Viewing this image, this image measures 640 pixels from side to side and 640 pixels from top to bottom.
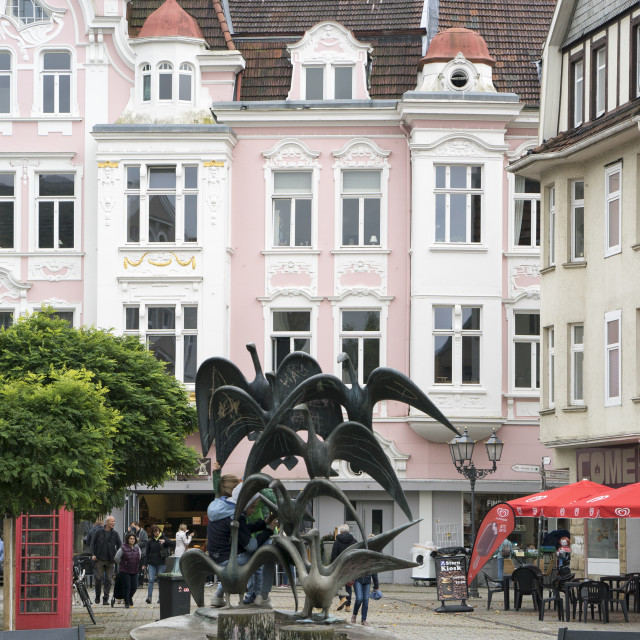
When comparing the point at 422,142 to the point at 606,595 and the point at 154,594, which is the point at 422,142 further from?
the point at 606,595

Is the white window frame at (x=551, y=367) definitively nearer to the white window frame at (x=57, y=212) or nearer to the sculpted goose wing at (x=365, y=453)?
the white window frame at (x=57, y=212)

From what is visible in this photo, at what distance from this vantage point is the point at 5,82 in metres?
39.1

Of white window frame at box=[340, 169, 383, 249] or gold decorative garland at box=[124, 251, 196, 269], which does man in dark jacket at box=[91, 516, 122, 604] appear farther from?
white window frame at box=[340, 169, 383, 249]

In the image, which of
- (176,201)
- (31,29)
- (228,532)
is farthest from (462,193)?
(228,532)

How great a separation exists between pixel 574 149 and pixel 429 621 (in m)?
11.1

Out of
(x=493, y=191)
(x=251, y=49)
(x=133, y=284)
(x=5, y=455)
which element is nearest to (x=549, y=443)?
(x=493, y=191)

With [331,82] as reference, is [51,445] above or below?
below

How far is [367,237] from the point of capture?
39.3m

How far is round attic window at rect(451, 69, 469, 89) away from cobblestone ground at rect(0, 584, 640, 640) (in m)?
13.6

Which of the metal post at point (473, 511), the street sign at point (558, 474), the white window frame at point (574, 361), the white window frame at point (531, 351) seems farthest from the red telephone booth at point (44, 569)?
the white window frame at point (531, 351)

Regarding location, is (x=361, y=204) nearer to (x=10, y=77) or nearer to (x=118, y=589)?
(x=10, y=77)

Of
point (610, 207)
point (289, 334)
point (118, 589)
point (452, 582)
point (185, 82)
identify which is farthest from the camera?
point (289, 334)

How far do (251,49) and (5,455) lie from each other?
22452mm

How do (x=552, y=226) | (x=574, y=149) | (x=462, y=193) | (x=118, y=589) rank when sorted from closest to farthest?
(x=118, y=589), (x=574, y=149), (x=552, y=226), (x=462, y=193)
